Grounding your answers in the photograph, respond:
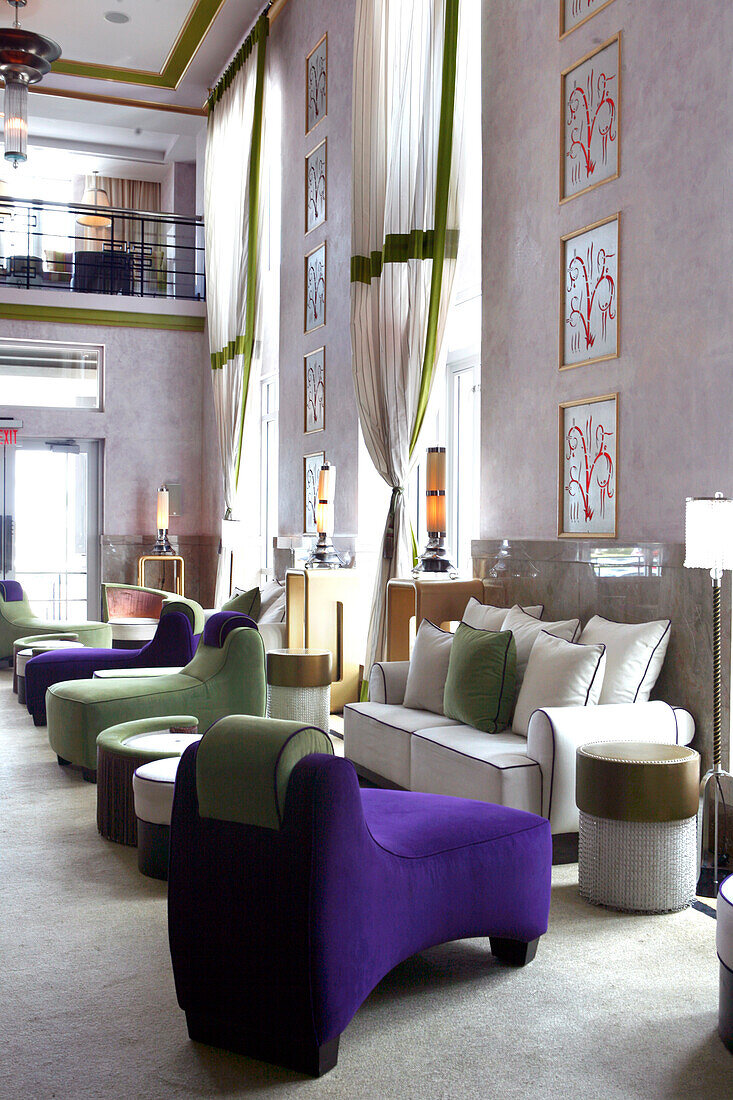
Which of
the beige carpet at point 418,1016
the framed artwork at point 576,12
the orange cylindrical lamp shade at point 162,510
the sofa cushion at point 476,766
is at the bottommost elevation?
the beige carpet at point 418,1016

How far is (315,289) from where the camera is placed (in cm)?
858

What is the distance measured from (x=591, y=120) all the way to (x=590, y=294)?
82 centimetres

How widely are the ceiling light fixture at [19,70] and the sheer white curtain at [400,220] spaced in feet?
13.0

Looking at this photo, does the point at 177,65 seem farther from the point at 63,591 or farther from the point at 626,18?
the point at 626,18

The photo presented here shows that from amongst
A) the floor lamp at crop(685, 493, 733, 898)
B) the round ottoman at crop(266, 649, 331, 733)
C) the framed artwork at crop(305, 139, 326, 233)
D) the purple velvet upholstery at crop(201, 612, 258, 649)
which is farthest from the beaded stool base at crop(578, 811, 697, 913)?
the framed artwork at crop(305, 139, 326, 233)

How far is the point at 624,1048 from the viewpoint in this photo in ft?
8.38

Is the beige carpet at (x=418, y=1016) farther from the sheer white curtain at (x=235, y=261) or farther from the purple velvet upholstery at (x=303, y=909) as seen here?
the sheer white curtain at (x=235, y=261)

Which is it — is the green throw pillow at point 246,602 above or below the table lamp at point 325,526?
below

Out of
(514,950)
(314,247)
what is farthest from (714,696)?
(314,247)

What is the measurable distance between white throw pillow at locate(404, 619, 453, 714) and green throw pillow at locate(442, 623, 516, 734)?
12.8 inches

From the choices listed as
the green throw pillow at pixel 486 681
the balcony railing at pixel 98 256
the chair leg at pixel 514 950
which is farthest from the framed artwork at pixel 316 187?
the chair leg at pixel 514 950

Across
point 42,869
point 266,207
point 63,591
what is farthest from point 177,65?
point 42,869

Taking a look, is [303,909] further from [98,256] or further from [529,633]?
[98,256]

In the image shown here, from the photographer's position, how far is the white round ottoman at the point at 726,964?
2523 millimetres
